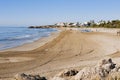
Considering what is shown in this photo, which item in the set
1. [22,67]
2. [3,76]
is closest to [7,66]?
[22,67]

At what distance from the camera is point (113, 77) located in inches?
250

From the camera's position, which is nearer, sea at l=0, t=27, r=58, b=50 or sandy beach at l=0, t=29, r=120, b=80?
sandy beach at l=0, t=29, r=120, b=80

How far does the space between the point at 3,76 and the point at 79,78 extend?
561 centimetres

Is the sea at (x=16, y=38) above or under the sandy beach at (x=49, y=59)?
under

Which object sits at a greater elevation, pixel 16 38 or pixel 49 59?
pixel 49 59

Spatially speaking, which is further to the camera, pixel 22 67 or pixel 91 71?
pixel 22 67

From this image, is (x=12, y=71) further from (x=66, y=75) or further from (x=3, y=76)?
(x=66, y=75)

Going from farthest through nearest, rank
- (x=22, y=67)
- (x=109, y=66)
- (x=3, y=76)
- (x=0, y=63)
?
(x=0, y=63) → (x=22, y=67) → (x=3, y=76) → (x=109, y=66)

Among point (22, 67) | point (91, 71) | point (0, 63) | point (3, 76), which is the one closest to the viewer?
point (91, 71)

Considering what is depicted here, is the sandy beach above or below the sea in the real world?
above

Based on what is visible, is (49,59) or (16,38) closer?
(49,59)

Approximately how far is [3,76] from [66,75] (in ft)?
12.8

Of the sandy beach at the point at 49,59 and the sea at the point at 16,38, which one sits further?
the sea at the point at 16,38

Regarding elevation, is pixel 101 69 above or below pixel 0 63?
above
